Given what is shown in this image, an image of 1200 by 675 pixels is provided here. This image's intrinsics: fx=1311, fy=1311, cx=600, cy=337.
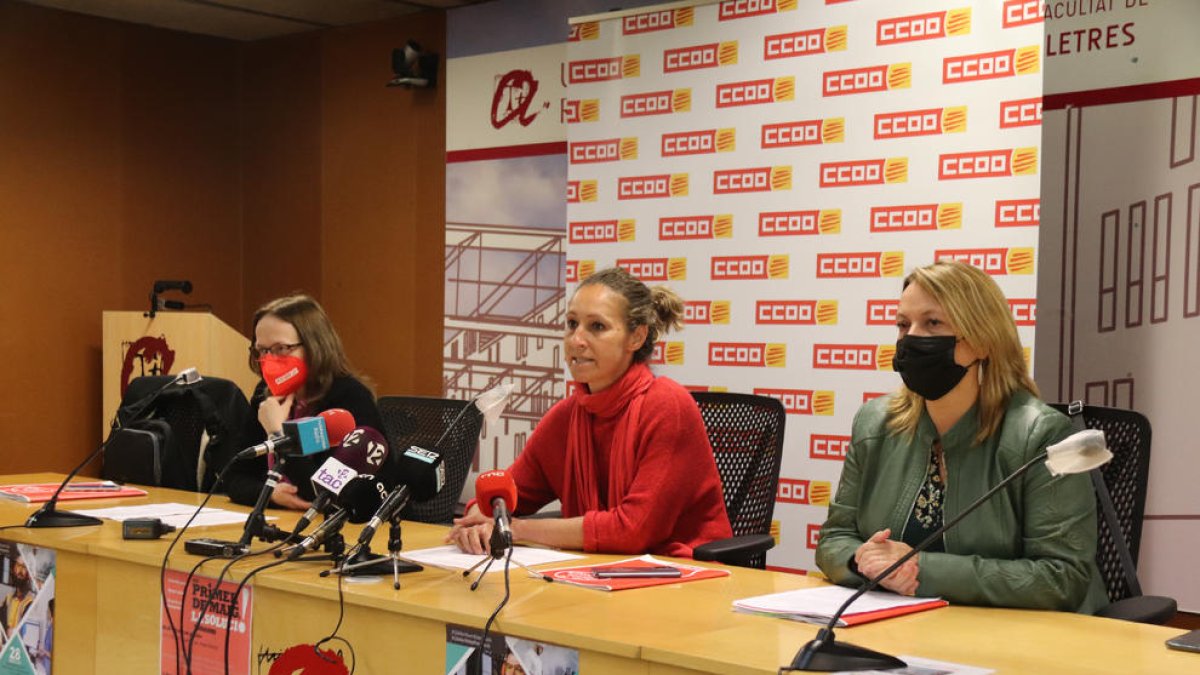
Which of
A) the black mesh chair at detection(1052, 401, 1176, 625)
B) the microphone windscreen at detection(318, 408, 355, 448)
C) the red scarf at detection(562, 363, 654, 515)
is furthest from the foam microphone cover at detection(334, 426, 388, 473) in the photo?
the black mesh chair at detection(1052, 401, 1176, 625)

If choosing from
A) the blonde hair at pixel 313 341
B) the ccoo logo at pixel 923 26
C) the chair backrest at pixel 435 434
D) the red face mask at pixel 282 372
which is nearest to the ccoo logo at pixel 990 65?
the ccoo logo at pixel 923 26

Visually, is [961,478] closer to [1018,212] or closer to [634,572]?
[634,572]

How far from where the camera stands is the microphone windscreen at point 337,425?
8.72ft

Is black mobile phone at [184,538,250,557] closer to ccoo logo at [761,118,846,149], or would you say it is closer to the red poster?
the red poster

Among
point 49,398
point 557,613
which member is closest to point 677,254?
point 557,613

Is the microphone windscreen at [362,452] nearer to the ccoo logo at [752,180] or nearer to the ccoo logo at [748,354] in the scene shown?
the ccoo logo at [748,354]

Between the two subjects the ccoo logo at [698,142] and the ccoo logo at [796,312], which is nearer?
the ccoo logo at [796,312]

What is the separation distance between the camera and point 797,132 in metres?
4.86

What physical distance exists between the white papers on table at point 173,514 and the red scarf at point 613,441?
83 centimetres

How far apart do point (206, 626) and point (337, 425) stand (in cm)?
46

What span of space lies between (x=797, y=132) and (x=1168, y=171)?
50.5 inches

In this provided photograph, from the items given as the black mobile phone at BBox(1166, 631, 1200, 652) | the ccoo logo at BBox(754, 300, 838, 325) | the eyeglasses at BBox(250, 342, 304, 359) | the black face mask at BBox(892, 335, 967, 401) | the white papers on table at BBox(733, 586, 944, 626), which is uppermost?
the ccoo logo at BBox(754, 300, 838, 325)

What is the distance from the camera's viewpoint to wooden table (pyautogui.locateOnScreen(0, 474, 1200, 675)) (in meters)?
1.92

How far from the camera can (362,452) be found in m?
2.51
